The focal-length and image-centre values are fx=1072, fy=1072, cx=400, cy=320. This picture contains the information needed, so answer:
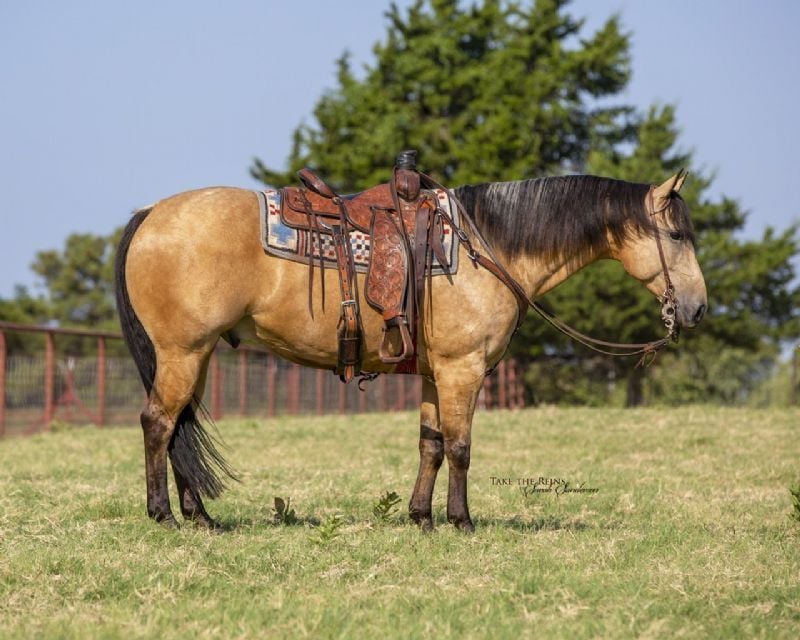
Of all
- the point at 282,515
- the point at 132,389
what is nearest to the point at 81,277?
the point at 132,389

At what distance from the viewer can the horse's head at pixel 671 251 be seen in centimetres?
674

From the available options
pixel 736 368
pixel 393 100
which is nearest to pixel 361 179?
pixel 393 100

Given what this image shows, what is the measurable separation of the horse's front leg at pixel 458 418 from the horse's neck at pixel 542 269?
2.22 feet

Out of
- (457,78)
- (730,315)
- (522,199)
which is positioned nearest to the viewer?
(522,199)

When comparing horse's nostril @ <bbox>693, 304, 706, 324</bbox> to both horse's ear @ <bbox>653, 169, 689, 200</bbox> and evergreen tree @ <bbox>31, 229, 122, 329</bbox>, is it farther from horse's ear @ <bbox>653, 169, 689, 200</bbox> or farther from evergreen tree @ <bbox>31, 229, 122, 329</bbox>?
evergreen tree @ <bbox>31, 229, 122, 329</bbox>

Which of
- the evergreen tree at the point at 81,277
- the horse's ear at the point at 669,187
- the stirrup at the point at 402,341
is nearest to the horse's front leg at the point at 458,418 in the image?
the stirrup at the point at 402,341

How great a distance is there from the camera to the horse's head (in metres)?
6.74

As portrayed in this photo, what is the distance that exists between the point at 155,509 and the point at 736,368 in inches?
1576

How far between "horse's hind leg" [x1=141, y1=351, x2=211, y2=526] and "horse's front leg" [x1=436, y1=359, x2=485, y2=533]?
57.4 inches

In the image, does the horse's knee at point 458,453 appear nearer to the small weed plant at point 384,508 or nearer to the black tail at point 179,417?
the small weed plant at point 384,508

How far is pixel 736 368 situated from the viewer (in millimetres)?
43406

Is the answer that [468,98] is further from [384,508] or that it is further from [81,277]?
[384,508]

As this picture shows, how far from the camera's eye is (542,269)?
6.77 meters

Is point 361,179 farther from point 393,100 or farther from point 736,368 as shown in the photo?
point 736,368
